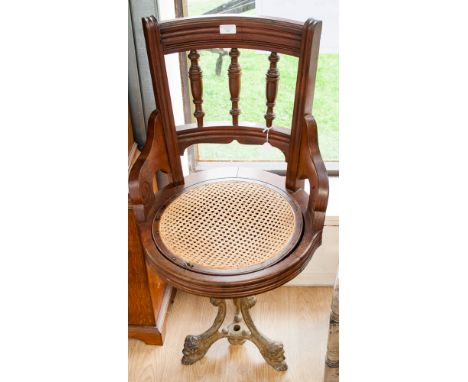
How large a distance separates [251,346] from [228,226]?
70 cm

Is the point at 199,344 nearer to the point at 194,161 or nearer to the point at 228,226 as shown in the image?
the point at 228,226

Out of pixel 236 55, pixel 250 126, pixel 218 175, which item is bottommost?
pixel 218 175

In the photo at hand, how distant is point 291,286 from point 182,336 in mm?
515

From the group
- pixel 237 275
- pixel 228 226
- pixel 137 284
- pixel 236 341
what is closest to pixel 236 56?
pixel 228 226

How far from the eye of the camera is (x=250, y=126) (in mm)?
1873

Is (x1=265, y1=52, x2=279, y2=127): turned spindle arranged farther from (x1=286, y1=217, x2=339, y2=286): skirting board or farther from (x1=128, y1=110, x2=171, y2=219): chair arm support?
(x1=286, y1=217, x2=339, y2=286): skirting board

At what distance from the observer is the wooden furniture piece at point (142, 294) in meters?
1.98

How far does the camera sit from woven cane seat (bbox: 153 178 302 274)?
1.59m

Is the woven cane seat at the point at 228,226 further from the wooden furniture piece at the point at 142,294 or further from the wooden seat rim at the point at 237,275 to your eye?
the wooden furniture piece at the point at 142,294

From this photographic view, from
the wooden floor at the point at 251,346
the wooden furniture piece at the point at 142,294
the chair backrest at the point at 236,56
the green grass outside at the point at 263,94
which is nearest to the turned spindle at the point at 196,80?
the chair backrest at the point at 236,56

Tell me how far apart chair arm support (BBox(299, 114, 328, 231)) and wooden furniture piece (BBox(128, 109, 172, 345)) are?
585mm
